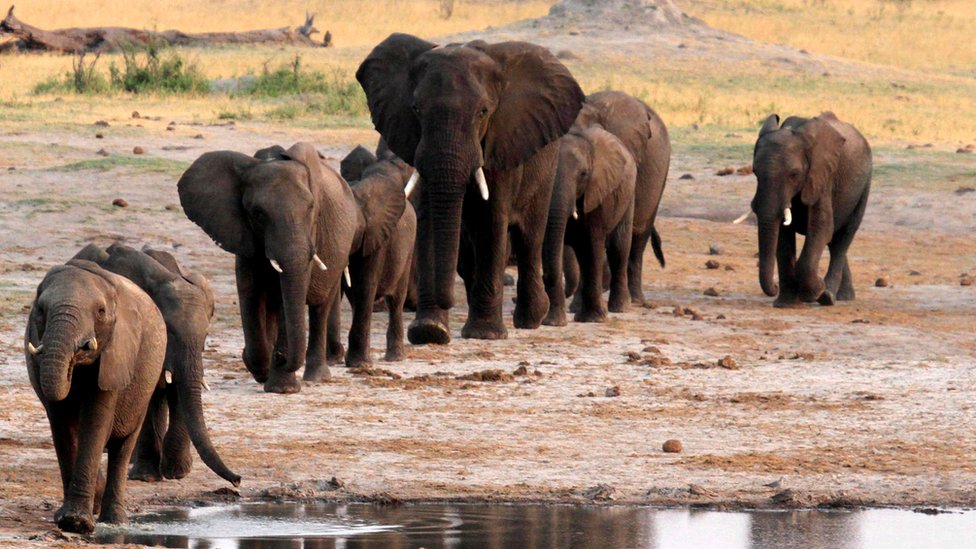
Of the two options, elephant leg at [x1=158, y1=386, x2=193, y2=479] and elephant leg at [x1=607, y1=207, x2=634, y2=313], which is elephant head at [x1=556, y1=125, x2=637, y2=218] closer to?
elephant leg at [x1=607, y1=207, x2=634, y2=313]

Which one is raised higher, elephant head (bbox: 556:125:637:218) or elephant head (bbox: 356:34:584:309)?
elephant head (bbox: 356:34:584:309)

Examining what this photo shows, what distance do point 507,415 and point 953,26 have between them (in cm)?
4522

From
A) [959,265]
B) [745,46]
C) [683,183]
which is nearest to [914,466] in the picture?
[959,265]

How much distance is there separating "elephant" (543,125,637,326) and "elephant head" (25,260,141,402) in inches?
262

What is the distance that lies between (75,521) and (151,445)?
123 cm

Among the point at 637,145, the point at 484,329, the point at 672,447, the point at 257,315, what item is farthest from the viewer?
the point at 637,145

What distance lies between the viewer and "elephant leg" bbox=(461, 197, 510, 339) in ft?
40.3

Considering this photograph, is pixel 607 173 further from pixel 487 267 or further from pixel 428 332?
pixel 428 332

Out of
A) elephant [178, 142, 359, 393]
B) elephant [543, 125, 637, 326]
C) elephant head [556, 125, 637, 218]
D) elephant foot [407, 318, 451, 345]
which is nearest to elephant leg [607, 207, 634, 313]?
elephant [543, 125, 637, 326]

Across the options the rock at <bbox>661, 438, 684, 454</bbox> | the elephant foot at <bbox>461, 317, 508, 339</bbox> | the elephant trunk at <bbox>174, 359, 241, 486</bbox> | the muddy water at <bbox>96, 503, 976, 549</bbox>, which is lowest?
the elephant foot at <bbox>461, 317, 508, 339</bbox>

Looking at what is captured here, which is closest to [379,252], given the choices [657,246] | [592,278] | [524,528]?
[592,278]

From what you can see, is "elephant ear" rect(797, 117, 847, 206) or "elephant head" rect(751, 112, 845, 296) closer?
"elephant head" rect(751, 112, 845, 296)

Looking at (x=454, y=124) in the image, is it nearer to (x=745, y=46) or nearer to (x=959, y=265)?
(x=959, y=265)

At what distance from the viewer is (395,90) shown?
1223 centimetres
